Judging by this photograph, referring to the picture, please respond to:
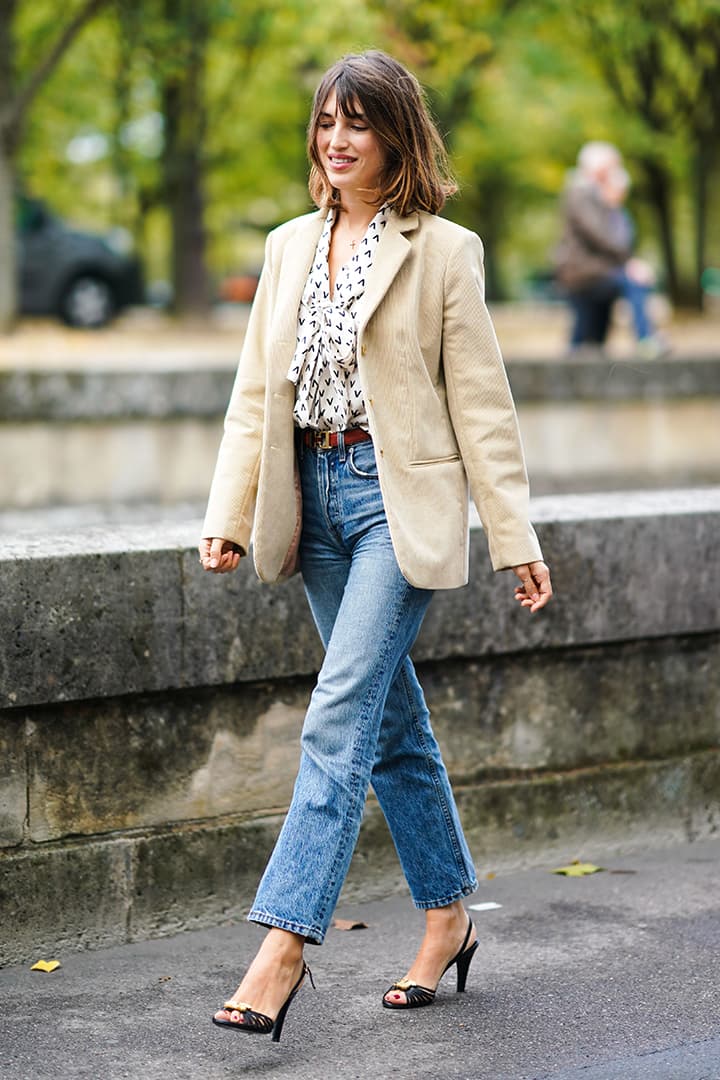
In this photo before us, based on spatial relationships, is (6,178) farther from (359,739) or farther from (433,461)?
(359,739)

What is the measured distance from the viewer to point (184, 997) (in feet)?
13.7

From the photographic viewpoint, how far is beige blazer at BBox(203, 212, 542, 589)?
12.5 feet

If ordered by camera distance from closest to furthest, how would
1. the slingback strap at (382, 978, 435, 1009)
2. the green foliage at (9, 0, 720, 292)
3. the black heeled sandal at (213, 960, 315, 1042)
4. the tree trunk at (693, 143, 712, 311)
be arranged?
the black heeled sandal at (213, 960, 315, 1042), the slingback strap at (382, 978, 435, 1009), the green foliage at (9, 0, 720, 292), the tree trunk at (693, 143, 712, 311)

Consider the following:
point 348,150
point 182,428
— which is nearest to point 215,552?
point 348,150

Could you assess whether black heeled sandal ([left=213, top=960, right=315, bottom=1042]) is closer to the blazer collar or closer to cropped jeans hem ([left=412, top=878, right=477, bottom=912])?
cropped jeans hem ([left=412, top=878, right=477, bottom=912])

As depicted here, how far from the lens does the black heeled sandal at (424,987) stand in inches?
161

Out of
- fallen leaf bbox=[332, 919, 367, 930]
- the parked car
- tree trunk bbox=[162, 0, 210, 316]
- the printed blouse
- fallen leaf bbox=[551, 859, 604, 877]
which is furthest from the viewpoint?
tree trunk bbox=[162, 0, 210, 316]

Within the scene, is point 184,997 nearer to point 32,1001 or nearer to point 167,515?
point 32,1001

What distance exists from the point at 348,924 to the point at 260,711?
1.98 feet

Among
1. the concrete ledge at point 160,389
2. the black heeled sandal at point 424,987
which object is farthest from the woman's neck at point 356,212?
the concrete ledge at point 160,389

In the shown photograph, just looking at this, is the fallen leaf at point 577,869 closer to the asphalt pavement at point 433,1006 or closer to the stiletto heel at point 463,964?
the asphalt pavement at point 433,1006

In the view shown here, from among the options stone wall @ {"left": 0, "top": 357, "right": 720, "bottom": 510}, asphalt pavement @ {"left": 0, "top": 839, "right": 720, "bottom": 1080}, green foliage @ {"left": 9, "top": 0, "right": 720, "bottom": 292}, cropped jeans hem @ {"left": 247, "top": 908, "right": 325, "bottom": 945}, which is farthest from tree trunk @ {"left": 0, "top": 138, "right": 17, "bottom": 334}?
cropped jeans hem @ {"left": 247, "top": 908, "right": 325, "bottom": 945}

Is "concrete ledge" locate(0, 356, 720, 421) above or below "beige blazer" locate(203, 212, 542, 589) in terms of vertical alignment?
above

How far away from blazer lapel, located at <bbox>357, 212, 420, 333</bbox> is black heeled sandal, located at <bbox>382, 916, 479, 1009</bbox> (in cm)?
143
